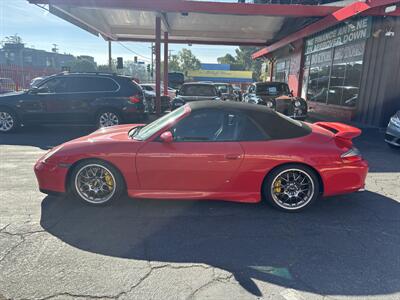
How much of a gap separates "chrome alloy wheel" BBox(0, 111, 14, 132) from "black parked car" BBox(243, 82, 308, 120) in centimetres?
819

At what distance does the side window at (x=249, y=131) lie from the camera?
386 centimetres

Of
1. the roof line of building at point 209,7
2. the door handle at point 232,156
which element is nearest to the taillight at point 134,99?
the roof line of building at point 209,7

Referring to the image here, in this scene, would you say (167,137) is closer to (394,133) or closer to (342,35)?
(394,133)

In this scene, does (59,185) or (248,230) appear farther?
(59,185)

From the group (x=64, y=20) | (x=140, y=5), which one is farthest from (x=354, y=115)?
(x=64, y=20)

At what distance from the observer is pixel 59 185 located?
3.87m

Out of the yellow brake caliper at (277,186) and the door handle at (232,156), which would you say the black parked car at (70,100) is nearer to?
the door handle at (232,156)

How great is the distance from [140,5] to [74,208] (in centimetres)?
780

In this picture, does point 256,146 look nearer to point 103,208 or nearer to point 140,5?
point 103,208

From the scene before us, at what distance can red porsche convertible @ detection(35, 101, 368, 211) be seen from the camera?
3754 mm

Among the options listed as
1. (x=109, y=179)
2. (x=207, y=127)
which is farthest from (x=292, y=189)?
(x=109, y=179)

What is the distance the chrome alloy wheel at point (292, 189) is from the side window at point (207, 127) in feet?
2.71

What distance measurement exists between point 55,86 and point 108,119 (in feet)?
5.62

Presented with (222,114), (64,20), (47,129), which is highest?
(64,20)
